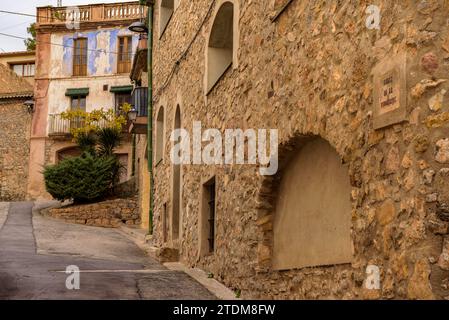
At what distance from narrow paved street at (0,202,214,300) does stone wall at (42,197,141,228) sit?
3.76 meters

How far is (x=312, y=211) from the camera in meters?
6.14

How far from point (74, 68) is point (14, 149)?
4.78m

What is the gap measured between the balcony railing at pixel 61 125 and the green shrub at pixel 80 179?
6.20 m

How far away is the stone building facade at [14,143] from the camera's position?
98.9ft

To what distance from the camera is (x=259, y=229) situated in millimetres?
6938

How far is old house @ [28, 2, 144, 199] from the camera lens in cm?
2952

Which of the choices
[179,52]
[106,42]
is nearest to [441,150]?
[179,52]

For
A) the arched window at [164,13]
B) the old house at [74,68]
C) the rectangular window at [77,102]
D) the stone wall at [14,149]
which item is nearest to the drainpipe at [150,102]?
the arched window at [164,13]

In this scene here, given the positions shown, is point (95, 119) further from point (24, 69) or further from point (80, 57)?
point (24, 69)

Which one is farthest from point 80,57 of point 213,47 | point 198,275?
point 198,275

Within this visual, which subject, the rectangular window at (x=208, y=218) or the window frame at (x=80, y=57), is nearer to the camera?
the rectangular window at (x=208, y=218)

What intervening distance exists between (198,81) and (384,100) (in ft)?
21.2

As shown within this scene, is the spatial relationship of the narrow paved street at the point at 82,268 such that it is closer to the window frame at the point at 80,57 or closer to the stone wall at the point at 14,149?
the stone wall at the point at 14,149
